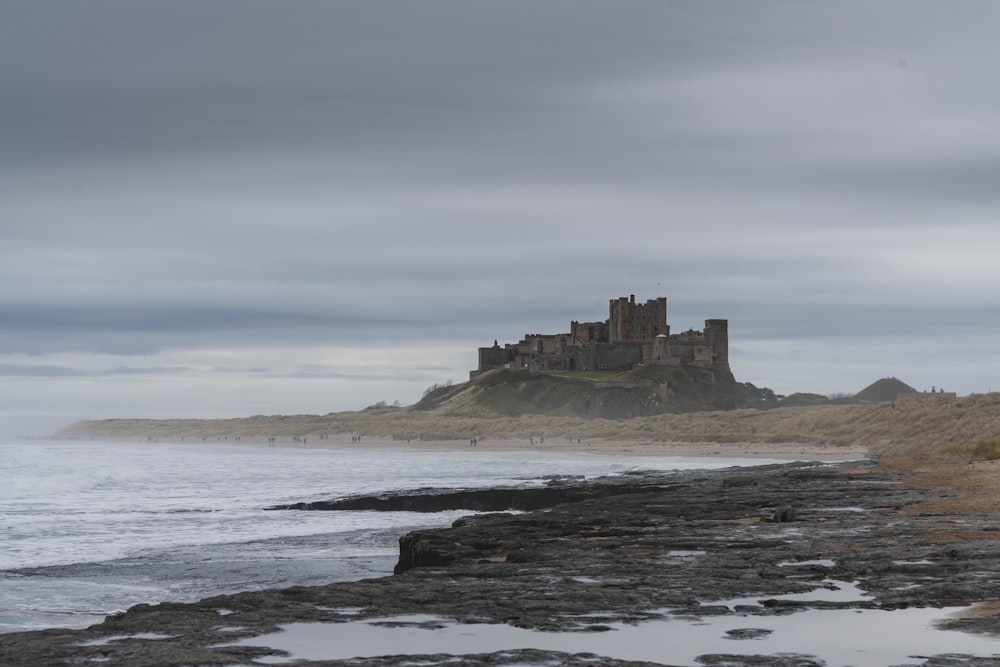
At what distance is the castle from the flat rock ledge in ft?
515

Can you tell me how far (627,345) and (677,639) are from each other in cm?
17437

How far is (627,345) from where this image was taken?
182000 mm

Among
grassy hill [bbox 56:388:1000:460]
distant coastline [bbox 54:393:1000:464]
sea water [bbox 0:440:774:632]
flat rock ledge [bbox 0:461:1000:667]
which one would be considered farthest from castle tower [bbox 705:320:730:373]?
flat rock ledge [bbox 0:461:1000:667]

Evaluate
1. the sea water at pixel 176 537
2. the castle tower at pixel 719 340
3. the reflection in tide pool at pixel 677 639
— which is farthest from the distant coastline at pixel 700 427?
the castle tower at pixel 719 340

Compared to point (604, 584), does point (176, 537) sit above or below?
below

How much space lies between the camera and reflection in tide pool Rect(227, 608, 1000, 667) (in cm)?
800

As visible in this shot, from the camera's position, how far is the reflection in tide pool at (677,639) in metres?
8.00

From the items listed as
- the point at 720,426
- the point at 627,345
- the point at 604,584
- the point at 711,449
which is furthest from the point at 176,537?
the point at 627,345

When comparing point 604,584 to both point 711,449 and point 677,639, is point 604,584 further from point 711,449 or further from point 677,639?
point 711,449

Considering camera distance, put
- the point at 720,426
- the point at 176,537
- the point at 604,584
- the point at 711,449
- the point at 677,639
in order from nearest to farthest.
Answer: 1. the point at 677,639
2. the point at 604,584
3. the point at 176,537
4. the point at 711,449
5. the point at 720,426

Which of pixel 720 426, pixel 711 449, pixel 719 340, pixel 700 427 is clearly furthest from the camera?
pixel 719 340

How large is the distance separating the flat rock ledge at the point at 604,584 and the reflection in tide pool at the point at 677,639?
0.51 feet

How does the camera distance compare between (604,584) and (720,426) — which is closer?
(604,584)

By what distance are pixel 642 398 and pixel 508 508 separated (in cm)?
12831
